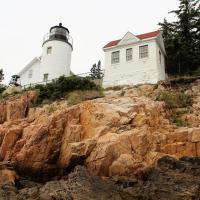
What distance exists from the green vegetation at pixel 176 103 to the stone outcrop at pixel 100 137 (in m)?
0.41

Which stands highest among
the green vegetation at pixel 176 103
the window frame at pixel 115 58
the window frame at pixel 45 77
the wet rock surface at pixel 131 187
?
the window frame at pixel 115 58

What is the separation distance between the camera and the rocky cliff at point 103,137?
1997 cm

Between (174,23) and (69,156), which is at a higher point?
(174,23)

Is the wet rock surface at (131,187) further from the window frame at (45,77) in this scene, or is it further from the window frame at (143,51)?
the window frame at (45,77)

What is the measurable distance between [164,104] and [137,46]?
702 cm

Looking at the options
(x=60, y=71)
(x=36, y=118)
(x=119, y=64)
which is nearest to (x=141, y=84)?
(x=119, y=64)

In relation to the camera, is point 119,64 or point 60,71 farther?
point 60,71

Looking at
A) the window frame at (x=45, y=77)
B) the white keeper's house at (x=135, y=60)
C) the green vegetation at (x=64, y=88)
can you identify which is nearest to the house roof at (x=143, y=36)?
the white keeper's house at (x=135, y=60)

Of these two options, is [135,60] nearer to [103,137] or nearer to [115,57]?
[115,57]

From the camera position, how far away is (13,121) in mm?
25641

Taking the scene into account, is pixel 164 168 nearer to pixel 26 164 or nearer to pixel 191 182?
pixel 191 182

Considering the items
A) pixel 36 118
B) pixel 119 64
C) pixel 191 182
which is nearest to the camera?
pixel 191 182

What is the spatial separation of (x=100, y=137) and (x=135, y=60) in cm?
937

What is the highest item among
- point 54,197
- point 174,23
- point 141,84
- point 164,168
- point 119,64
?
point 174,23
